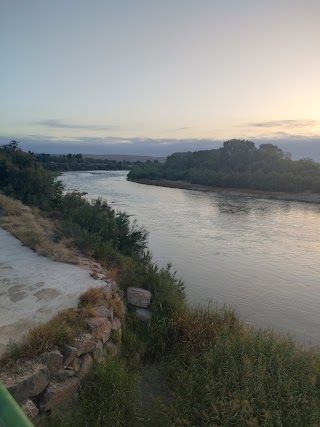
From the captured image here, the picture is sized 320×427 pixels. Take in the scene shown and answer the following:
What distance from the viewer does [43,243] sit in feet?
28.0

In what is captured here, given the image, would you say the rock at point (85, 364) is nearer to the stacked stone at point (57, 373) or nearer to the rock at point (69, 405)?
the stacked stone at point (57, 373)

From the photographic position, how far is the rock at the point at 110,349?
5.52m

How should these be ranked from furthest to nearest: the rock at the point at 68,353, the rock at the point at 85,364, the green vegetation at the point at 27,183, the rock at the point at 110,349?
the green vegetation at the point at 27,183 → the rock at the point at 110,349 → the rock at the point at 85,364 → the rock at the point at 68,353

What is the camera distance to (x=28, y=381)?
4.14 m

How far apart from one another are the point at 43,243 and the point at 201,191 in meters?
33.9

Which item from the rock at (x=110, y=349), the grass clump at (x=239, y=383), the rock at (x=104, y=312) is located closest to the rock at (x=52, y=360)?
the rock at (x=110, y=349)

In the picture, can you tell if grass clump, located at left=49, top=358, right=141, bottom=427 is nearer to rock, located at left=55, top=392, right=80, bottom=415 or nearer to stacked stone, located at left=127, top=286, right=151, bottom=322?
rock, located at left=55, top=392, right=80, bottom=415

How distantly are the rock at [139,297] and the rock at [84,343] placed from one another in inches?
82.9

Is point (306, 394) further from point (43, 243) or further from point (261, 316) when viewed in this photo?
point (43, 243)

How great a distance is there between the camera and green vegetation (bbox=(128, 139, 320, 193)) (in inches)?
1553

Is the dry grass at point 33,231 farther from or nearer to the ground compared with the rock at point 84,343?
farther from the ground

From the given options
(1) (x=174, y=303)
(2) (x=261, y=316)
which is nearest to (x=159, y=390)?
(1) (x=174, y=303)

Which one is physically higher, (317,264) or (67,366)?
(67,366)

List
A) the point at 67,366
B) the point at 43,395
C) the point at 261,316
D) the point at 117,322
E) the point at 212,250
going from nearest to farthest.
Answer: the point at 43,395, the point at 67,366, the point at 117,322, the point at 261,316, the point at 212,250
